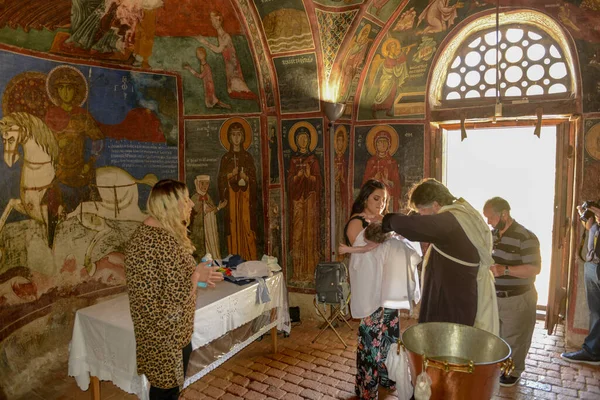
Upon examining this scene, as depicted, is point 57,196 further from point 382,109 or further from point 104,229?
point 382,109

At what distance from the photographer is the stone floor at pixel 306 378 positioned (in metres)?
4.64

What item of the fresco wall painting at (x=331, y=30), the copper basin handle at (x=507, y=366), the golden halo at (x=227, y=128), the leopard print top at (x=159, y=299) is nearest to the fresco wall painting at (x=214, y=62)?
the golden halo at (x=227, y=128)

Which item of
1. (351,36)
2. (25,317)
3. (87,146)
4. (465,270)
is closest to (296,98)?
(351,36)

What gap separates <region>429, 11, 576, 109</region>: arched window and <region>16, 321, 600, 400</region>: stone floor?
12.1ft

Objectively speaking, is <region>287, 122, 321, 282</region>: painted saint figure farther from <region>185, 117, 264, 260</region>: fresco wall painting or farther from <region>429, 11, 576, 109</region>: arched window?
<region>429, 11, 576, 109</region>: arched window

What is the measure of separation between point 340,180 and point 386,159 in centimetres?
82

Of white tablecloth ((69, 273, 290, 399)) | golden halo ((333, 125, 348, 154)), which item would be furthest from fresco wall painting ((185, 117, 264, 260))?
white tablecloth ((69, 273, 290, 399))

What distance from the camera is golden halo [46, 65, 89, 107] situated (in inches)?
209

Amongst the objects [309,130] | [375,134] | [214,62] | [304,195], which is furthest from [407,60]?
[214,62]

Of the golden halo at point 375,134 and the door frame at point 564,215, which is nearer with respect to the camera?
the door frame at point 564,215

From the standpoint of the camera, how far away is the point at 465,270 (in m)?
3.47

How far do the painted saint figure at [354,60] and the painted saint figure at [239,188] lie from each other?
1.65 metres

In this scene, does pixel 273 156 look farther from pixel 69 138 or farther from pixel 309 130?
pixel 69 138

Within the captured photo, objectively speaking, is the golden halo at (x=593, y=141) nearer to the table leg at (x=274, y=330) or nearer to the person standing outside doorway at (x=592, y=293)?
the person standing outside doorway at (x=592, y=293)
